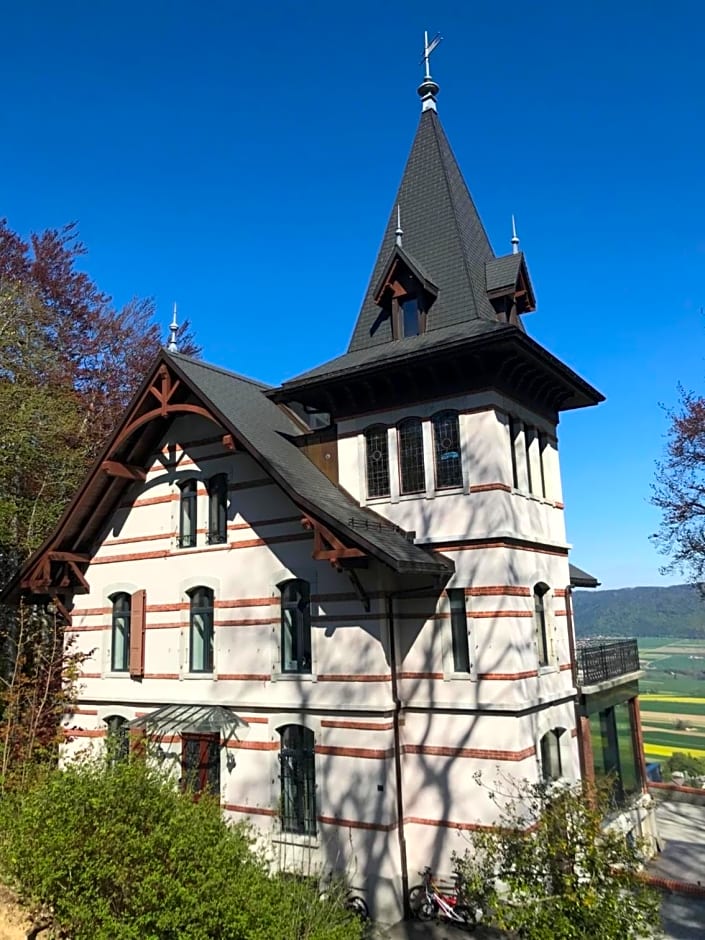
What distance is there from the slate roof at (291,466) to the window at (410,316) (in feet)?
10.6

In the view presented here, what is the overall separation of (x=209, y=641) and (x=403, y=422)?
6.01 metres

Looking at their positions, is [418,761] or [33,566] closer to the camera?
[418,761]

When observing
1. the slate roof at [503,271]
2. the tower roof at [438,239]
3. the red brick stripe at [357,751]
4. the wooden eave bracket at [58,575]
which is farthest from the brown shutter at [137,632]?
the slate roof at [503,271]

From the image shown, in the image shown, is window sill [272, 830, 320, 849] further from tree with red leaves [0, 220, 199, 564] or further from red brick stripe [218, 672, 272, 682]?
tree with red leaves [0, 220, 199, 564]

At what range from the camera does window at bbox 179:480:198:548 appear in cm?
1487

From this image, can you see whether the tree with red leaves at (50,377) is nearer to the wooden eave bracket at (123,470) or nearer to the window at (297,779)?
the wooden eave bracket at (123,470)

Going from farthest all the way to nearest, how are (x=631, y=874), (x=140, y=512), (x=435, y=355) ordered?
(x=140, y=512)
(x=435, y=355)
(x=631, y=874)

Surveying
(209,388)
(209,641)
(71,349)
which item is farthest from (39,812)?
(71,349)

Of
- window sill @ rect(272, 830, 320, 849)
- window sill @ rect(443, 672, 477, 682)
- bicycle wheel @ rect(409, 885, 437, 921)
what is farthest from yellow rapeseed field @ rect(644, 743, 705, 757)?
window sill @ rect(272, 830, 320, 849)

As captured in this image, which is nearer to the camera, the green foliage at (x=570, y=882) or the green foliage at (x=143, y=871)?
the green foliage at (x=570, y=882)

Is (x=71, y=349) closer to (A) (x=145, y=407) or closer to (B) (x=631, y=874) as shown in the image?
(A) (x=145, y=407)

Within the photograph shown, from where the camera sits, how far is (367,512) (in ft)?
43.5

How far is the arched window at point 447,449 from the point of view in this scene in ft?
41.3

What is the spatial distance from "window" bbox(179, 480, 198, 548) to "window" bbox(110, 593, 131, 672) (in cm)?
215
